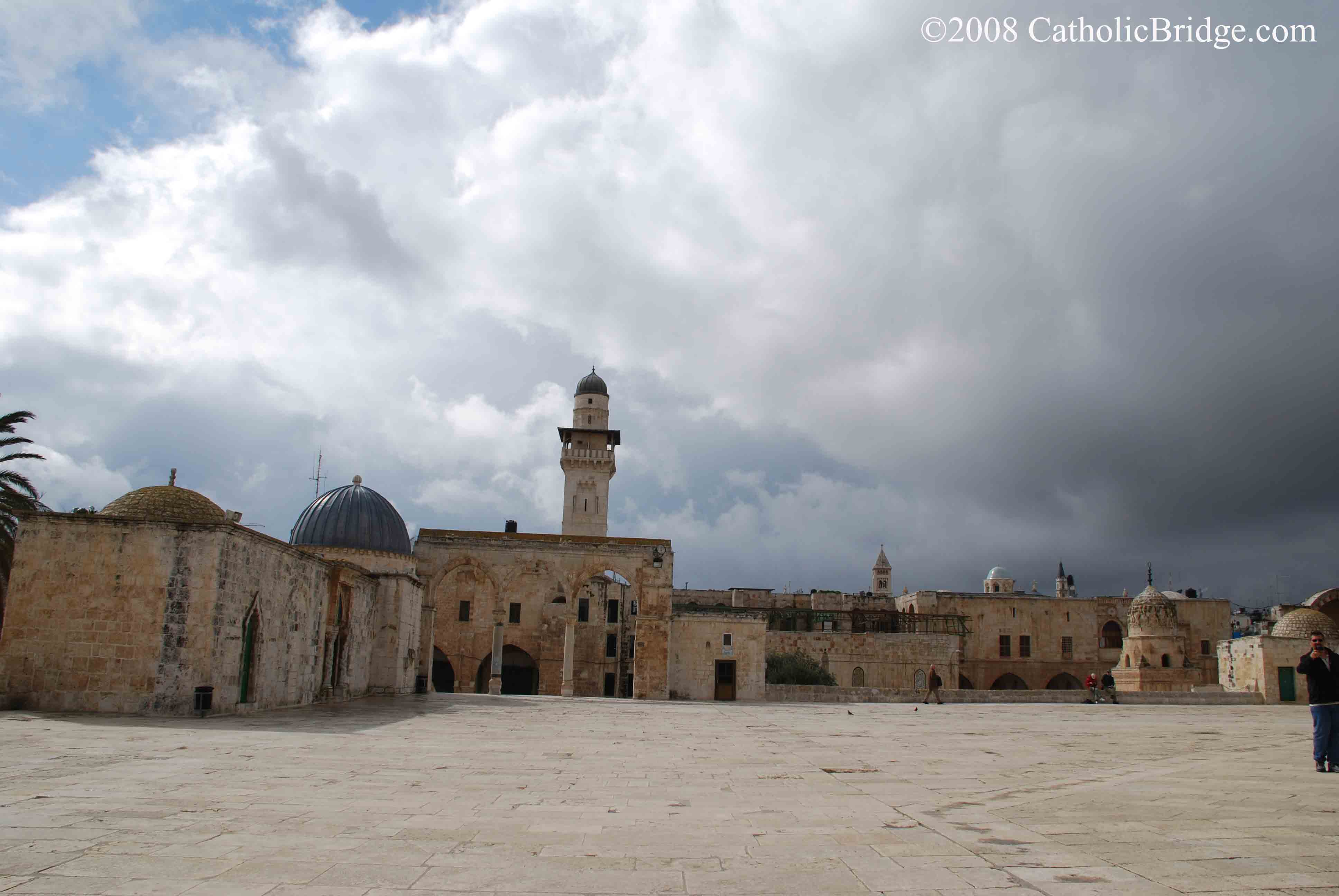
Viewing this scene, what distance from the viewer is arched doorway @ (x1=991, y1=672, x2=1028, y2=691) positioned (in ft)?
158

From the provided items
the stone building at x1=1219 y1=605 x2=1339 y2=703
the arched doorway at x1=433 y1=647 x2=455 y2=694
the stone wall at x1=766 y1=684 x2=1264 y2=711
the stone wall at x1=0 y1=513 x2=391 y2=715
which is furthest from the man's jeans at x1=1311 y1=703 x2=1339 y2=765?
the arched doorway at x1=433 y1=647 x2=455 y2=694

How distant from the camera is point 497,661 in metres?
33.9

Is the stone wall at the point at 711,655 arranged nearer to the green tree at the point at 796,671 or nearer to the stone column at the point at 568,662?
the stone column at the point at 568,662

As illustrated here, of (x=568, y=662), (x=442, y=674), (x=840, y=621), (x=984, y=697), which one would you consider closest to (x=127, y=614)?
(x=568, y=662)

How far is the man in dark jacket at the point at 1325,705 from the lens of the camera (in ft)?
28.7

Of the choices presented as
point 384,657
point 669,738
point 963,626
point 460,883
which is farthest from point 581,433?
point 460,883

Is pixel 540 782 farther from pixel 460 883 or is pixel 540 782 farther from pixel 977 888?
pixel 977 888

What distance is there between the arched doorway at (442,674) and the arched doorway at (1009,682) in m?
28.1

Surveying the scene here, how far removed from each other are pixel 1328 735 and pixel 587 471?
4769 centimetres

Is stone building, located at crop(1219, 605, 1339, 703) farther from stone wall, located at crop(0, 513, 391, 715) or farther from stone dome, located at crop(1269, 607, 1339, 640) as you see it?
stone wall, located at crop(0, 513, 391, 715)

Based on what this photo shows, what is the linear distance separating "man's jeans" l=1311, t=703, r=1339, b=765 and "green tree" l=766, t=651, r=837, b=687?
29.1 metres

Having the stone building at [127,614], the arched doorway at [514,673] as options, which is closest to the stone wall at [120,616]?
the stone building at [127,614]

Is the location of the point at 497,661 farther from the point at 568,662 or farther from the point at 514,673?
the point at 514,673

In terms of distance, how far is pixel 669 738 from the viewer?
1323cm
